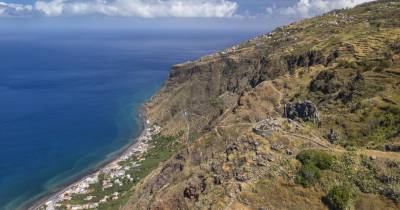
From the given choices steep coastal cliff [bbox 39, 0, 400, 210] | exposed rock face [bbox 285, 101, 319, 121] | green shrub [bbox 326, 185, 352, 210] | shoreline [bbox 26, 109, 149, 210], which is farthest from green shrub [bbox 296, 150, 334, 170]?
shoreline [bbox 26, 109, 149, 210]

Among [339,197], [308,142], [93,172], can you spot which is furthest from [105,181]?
[339,197]

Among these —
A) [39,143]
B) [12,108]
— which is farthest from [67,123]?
[12,108]

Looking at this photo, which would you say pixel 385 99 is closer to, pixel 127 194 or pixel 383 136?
pixel 383 136

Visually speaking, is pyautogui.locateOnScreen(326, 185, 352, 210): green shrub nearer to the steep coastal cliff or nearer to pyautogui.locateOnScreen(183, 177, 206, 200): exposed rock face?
the steep coastal cliff

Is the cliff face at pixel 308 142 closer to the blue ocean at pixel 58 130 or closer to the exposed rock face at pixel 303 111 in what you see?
the exposed rock face at pixel 303 111

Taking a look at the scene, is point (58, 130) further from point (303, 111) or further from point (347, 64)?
point (303, 111)
